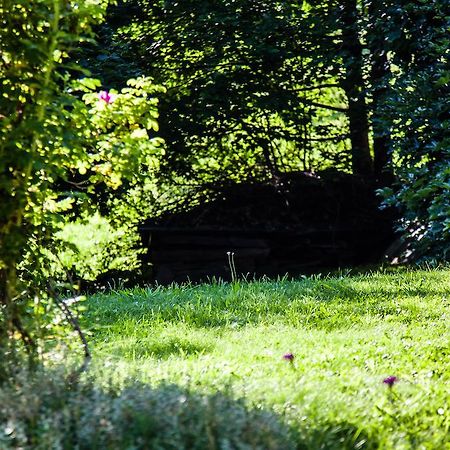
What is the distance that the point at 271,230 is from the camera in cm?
1038

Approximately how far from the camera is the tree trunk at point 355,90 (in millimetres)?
9727

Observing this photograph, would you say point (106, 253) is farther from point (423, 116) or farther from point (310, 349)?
point (310, 349)

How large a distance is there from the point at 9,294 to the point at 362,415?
164 cm

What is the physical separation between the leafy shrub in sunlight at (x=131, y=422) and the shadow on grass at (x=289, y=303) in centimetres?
254

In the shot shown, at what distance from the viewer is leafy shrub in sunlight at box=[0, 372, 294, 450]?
8.64ft

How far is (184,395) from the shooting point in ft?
9.95

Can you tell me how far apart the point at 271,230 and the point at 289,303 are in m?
4.47

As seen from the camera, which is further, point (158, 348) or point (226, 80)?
point (226, 80)

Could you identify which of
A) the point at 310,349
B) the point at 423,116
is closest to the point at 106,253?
the point at 423,116

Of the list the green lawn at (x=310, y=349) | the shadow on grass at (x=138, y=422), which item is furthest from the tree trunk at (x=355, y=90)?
the shadow on grass at (x=138, y=422)

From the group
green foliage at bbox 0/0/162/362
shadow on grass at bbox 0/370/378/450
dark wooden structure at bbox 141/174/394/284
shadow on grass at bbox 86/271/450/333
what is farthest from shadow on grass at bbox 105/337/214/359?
dark wooden structure at bbox 141/174/394/284

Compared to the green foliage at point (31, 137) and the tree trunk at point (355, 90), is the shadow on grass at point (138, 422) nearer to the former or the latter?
the green foliage at point (31, 137)

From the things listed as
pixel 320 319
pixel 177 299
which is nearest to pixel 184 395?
pixel 320 319

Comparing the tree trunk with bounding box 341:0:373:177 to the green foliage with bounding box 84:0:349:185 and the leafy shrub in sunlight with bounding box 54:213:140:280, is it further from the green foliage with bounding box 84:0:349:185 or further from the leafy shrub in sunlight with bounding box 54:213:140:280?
the leafy shrub in sunlight with bounding box 54:213:140:280
